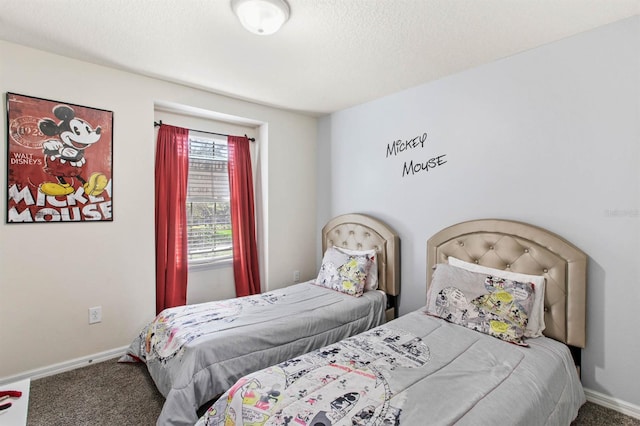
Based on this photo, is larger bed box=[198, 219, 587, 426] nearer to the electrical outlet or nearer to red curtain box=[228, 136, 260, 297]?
the electrical outlet

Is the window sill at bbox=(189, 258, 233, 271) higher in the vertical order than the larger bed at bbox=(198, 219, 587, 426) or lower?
higher

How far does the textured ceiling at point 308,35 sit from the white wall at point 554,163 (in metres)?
0.19

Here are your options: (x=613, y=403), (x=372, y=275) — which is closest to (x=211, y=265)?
(x=372, y=275)

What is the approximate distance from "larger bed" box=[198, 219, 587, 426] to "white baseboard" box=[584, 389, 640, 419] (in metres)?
0.23

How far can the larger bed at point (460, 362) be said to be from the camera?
1.25 metres

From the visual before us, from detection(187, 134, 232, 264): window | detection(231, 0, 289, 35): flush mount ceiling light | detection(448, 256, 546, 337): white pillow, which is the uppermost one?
detection(231, 0, 289, 35): flush mount ceiling light

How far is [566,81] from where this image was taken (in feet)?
6.67

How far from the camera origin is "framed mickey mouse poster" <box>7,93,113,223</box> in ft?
6.97

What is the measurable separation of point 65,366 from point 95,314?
0.39 metres

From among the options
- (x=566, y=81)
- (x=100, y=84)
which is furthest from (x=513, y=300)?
(x=100, y=84)

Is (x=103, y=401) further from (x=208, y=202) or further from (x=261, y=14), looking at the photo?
(x=261, y=14)

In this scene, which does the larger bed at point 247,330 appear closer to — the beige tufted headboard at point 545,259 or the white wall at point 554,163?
the white wall at point 554,163

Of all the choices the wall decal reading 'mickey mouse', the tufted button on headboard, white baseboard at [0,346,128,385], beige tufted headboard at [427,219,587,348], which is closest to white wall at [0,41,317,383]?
white baseboard at [0,346,128,385]

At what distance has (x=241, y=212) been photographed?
335 centimetres
